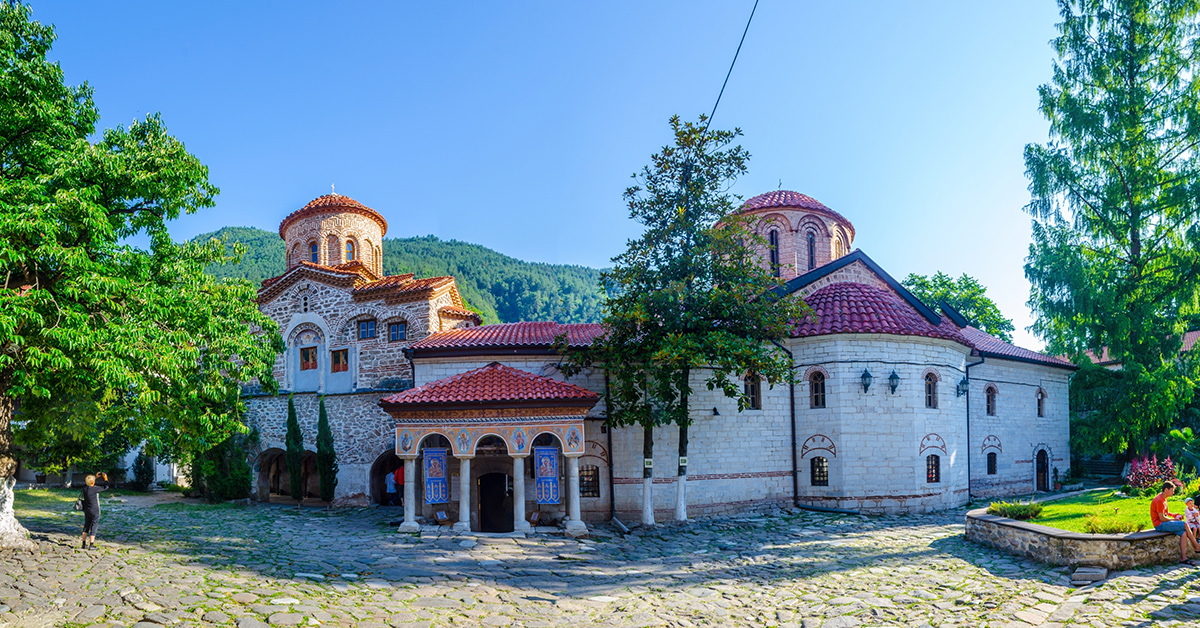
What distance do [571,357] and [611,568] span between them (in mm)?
5077

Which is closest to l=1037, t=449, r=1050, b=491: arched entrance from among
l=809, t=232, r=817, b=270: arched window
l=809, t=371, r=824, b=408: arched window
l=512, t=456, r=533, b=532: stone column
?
l=809, t=232, r=817, b=270: arched window

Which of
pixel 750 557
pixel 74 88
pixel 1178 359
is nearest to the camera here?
pixel 74 88

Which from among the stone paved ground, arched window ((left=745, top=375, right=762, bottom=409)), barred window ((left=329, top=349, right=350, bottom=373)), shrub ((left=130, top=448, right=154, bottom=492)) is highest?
barred window ((left=329, top=349, right=350, bottom=373))

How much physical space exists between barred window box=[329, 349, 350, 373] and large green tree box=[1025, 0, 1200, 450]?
761 inches

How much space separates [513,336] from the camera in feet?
53.8

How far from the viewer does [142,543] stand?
11.0 m

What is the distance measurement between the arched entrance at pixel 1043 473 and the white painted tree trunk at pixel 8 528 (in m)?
24.7

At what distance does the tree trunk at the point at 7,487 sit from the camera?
9656 mm

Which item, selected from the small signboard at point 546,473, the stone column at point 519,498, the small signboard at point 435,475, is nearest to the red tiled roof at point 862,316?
the small signboard at point 546,473

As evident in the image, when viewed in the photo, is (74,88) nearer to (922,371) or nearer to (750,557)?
(750,557)

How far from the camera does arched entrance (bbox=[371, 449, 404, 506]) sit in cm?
1825

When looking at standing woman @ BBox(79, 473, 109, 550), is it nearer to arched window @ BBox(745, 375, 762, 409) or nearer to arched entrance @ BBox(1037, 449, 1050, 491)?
arched window @ BBox(745, 375, 762, 409)

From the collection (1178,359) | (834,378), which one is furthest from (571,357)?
(1178,359)

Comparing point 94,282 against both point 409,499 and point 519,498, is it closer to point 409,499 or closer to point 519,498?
point 409,499
